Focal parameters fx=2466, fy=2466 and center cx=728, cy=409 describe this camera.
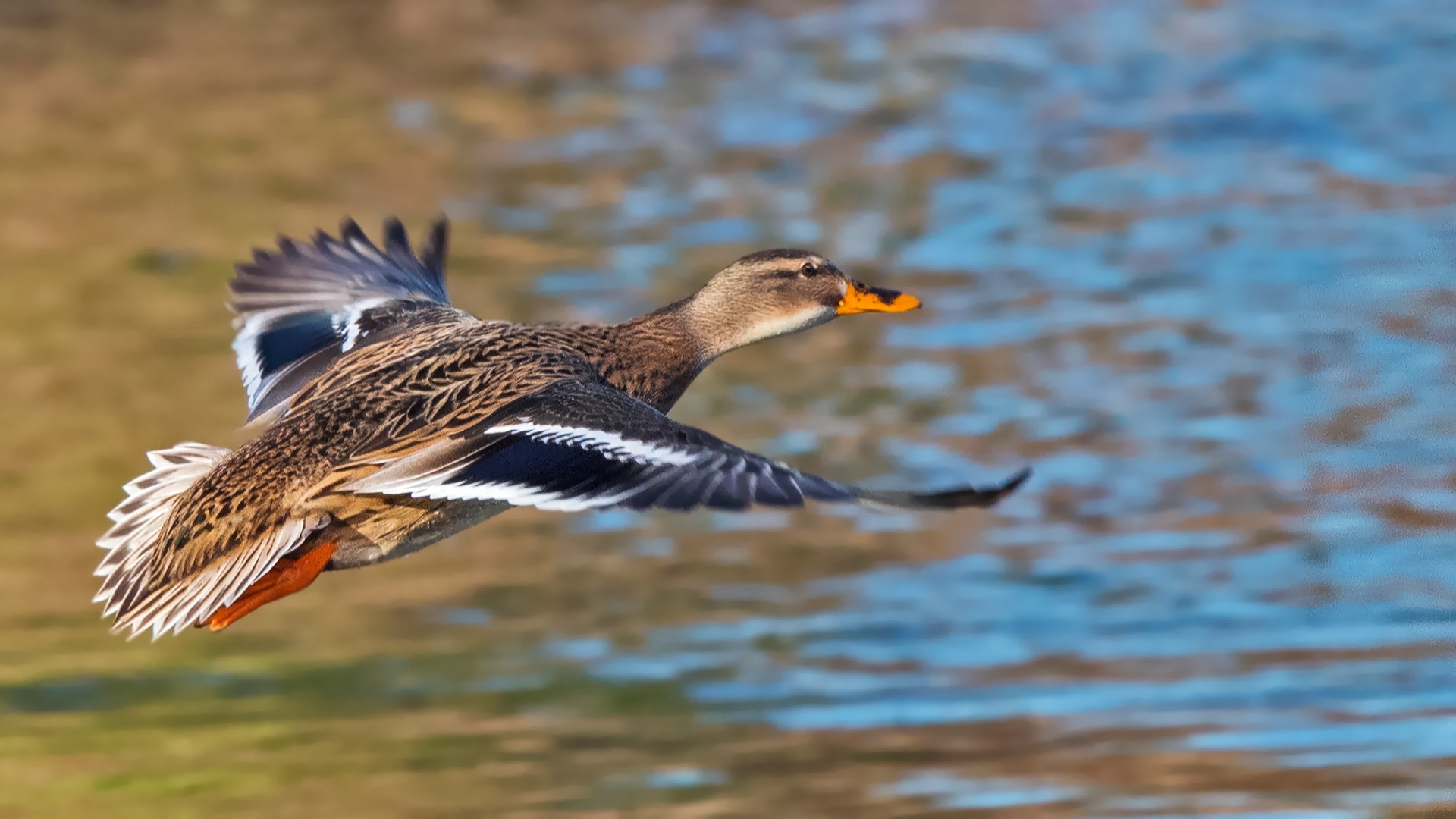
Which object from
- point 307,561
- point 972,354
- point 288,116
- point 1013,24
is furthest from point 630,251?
point 307,561

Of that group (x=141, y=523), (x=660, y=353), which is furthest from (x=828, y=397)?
(x=141, y=523)

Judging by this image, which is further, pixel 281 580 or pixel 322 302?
pixel 322 302

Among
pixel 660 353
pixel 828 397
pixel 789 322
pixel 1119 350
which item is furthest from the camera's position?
pixel 1119 350

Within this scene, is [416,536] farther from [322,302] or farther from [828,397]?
[828,397]

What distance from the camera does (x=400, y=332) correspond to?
26.6 feet

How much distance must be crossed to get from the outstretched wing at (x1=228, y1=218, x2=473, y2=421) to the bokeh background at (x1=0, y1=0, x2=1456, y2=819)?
5.61 feet

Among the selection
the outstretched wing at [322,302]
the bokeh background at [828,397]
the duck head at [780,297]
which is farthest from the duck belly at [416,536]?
the bokeh background at [828,397]

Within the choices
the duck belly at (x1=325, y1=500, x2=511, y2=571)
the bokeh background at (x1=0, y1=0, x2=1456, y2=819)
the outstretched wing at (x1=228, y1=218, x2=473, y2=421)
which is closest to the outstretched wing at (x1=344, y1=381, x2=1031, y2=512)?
the duck belly at (x1=325, y1=500, x2=511, y2=571)

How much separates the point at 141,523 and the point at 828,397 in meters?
6.26

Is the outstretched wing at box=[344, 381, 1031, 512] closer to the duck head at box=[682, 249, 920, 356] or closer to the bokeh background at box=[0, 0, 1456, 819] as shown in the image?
the duck head at box=[682, 249, 920, 356]

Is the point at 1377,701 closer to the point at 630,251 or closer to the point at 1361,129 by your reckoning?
the point at 630,251

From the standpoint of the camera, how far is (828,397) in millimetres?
13203

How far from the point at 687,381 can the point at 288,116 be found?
38.2 ft

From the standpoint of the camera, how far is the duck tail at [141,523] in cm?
706
